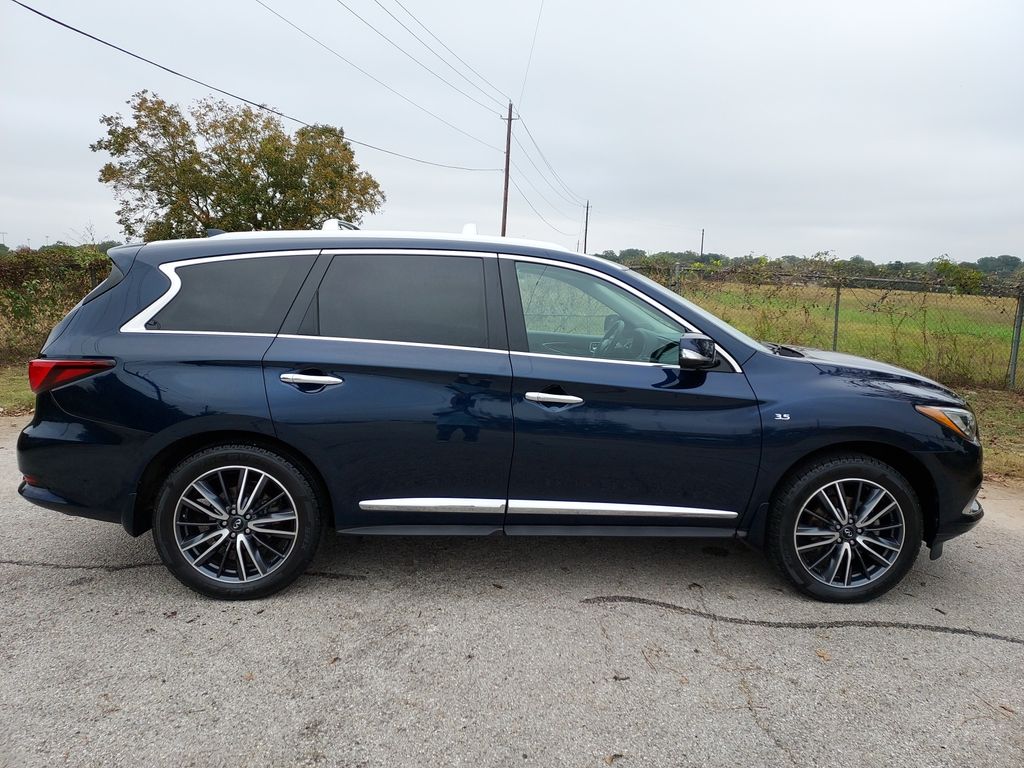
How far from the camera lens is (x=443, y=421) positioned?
333 cm

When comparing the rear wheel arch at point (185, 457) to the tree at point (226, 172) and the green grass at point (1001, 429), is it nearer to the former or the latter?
the green grass at point (1001, 429)

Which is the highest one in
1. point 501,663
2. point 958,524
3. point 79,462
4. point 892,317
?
point 892,317

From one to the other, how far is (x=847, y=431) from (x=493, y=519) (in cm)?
185

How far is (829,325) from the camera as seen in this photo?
35.9 feet

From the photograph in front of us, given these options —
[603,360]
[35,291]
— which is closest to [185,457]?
[603,360]

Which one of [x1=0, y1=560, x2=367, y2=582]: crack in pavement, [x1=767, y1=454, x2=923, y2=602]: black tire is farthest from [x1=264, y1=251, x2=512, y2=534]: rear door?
[x1=767, y1=454, x2=923, y2=602]: black tire

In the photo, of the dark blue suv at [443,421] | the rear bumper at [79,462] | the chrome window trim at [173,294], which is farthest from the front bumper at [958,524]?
the rear bumper at [79,462]

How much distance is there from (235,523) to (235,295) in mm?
1143

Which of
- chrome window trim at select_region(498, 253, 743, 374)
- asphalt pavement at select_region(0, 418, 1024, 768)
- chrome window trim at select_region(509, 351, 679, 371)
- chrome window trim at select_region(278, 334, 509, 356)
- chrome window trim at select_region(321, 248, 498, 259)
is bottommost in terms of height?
asphalt pavement at select_region(0, 418, 1024, 768)

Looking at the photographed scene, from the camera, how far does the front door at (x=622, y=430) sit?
11.0 feet

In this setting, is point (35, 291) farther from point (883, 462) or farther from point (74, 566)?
point (883, 462)

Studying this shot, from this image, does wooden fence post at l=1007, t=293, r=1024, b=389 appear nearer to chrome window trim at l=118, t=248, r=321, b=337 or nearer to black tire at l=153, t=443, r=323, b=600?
chrome window trim at l=118, t=248, r=321, b=337

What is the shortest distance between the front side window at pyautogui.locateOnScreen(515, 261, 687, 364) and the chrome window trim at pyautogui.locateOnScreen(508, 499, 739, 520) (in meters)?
0.75

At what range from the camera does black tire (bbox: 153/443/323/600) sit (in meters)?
3.32
